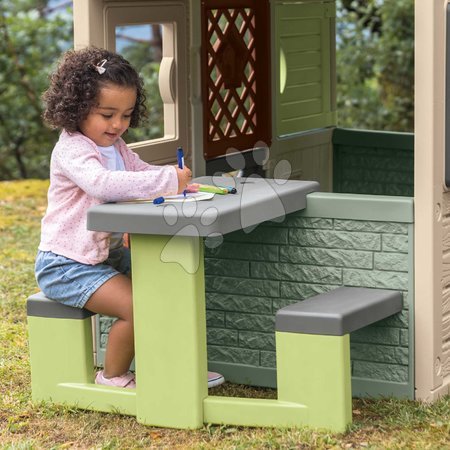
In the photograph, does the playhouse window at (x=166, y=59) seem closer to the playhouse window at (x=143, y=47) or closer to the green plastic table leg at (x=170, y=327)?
the green plastic table leg at (x=170, y=327)

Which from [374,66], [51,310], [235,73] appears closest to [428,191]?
[51,310]

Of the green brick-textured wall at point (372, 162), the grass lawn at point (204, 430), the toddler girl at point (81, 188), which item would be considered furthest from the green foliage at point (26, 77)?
the toddler girl at point (81, 188)

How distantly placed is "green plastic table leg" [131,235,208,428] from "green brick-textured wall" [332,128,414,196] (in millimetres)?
2635

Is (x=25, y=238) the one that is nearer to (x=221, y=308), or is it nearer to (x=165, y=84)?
(x=165, y=84)

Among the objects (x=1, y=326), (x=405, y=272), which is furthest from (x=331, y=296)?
(x=1, y=326)

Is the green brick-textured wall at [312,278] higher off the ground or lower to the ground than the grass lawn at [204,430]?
higher

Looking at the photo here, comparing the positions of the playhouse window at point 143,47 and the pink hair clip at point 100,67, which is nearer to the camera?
the pink hair clip at point 100,67

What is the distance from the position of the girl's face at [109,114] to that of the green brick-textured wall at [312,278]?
0.63 meters

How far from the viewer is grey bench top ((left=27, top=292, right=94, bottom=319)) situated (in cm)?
398

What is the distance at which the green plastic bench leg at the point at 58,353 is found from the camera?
13.2 ft

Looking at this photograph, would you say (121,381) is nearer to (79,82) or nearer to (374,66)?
(79,82)

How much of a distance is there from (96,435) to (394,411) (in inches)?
39.6

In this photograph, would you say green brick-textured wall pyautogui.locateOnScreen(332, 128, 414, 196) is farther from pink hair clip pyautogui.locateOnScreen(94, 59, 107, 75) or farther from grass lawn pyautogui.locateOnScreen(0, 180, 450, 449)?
pink hair clip pyautogui.locateOnScreen(94, 59, 107, 75)

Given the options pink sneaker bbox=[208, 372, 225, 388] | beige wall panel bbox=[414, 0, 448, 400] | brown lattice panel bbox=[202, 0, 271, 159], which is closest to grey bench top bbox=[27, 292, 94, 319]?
pink sneaker bbox=[208, 372, 225, 388]
